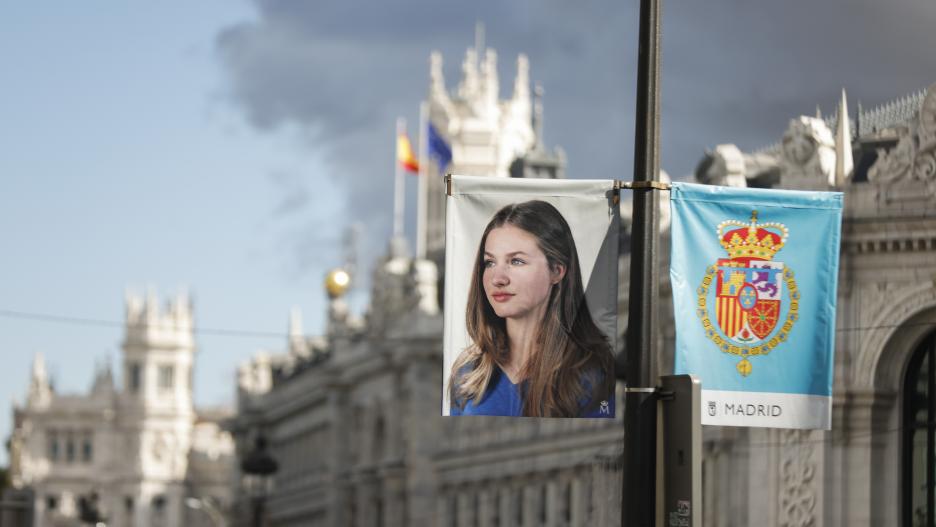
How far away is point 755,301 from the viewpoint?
13406 millimetres

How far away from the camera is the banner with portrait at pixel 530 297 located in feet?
44.2

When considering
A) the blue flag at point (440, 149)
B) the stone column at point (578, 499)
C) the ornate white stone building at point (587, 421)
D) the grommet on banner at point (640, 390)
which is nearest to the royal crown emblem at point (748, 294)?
the grommet on banner at point (640, 390)

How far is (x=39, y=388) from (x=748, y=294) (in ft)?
555

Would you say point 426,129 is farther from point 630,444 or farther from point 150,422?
point 150,422

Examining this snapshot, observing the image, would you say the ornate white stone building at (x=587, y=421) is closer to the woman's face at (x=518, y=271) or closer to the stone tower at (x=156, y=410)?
the woman's face at (x=518, y=271)

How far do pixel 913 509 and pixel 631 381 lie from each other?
1194 inches

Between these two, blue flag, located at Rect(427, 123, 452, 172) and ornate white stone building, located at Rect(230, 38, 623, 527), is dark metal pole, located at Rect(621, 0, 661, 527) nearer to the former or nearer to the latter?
ornate white stone building, located at Rect(230, 38, 623, 527)

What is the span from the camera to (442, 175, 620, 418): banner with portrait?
13.5 meters

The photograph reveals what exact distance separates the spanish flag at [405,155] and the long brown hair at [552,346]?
229ft

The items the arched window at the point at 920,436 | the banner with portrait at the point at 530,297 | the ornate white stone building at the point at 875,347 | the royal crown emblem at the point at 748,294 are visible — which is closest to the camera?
the royal crown emblem at the point at 748,294

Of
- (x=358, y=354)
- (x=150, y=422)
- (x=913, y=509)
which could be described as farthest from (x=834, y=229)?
(x=150, y=422)

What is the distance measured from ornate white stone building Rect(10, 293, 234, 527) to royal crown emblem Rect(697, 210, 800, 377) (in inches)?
6057

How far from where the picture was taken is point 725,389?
527 inches

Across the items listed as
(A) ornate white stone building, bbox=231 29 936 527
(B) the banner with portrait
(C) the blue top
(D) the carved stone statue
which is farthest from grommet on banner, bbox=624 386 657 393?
(D) the carved stone statue
